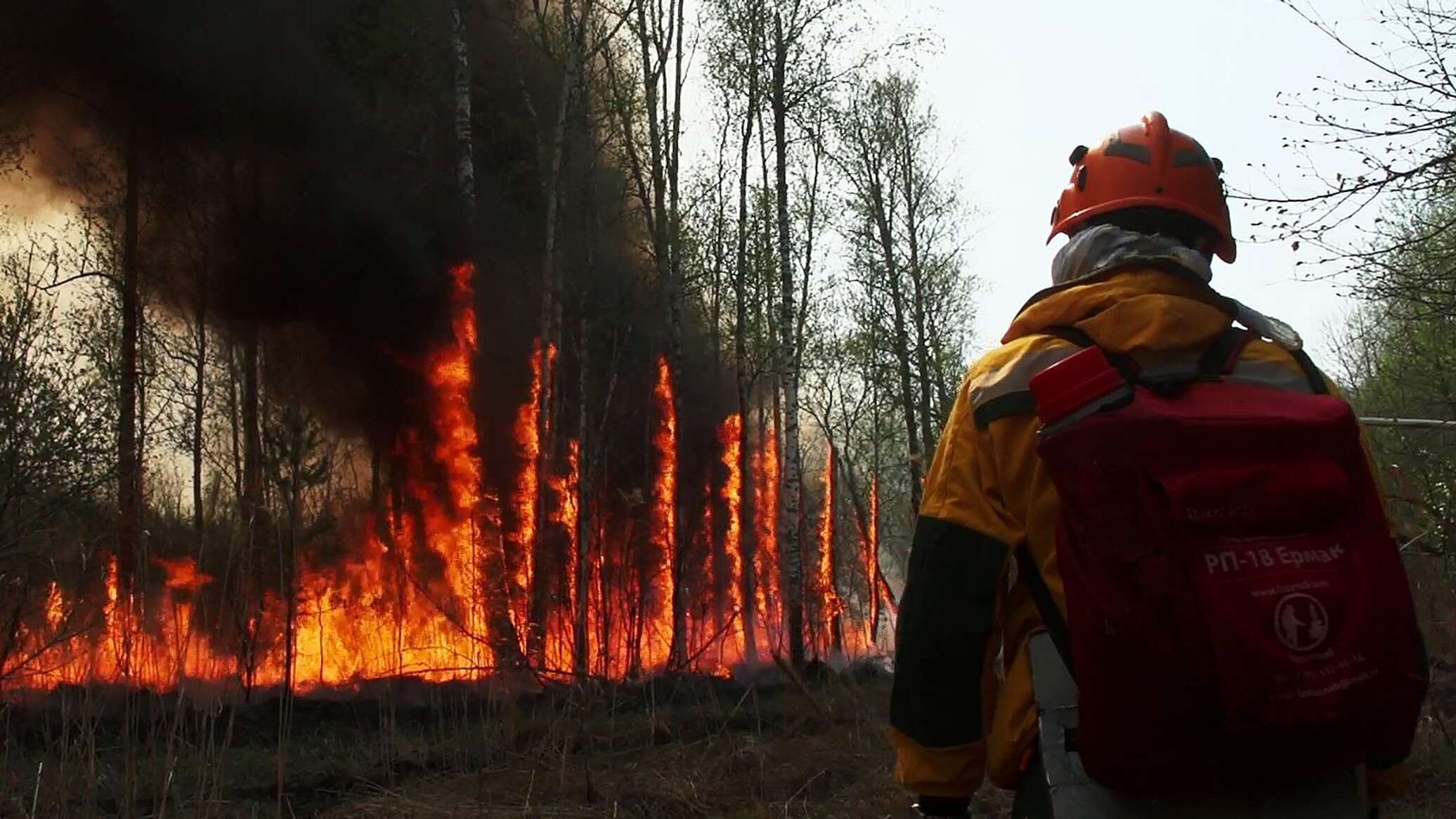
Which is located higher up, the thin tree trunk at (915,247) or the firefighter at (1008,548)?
the thin tree trunk at (915,247)

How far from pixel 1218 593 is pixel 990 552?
35 centimetres

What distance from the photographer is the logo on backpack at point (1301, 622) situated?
1681mm

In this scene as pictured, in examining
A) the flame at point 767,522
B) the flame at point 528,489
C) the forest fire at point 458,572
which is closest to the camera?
the forest fire at point 458,572

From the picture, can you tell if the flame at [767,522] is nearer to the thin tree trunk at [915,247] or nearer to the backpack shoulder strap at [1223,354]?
the thin tree trunk at [915,247]

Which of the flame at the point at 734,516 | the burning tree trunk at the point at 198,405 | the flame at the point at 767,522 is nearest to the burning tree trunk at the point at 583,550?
the flame at the point at 734,516

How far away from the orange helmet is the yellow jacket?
31 cm

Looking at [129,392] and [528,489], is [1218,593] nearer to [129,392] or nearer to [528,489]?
[528,489]

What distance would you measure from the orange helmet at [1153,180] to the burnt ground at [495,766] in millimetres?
4063

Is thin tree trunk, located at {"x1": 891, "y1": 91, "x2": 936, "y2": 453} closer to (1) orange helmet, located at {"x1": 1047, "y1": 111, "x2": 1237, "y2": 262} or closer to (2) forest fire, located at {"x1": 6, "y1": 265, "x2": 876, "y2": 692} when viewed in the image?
(2) forest fire, located at {"x1": 6, "y1": 265, "x2": 876, "y2": 692}

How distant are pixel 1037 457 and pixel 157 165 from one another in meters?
16.9

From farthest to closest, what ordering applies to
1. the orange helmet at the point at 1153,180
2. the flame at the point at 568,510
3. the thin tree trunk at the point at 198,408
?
the thin tree trunk at the point at 198,408 → the flame at the point at 568,510 → the orange helmet at the point at 1153,180

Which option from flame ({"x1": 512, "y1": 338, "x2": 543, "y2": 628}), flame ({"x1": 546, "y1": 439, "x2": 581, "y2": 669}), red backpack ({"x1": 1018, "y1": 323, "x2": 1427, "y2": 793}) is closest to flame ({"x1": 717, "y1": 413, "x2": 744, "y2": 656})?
flame ({"x1": 546, "y1": 439, "x2": 581, "y2": 669})

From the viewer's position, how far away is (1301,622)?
5.55 ft

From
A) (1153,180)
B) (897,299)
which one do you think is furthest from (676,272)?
(1153,180)
